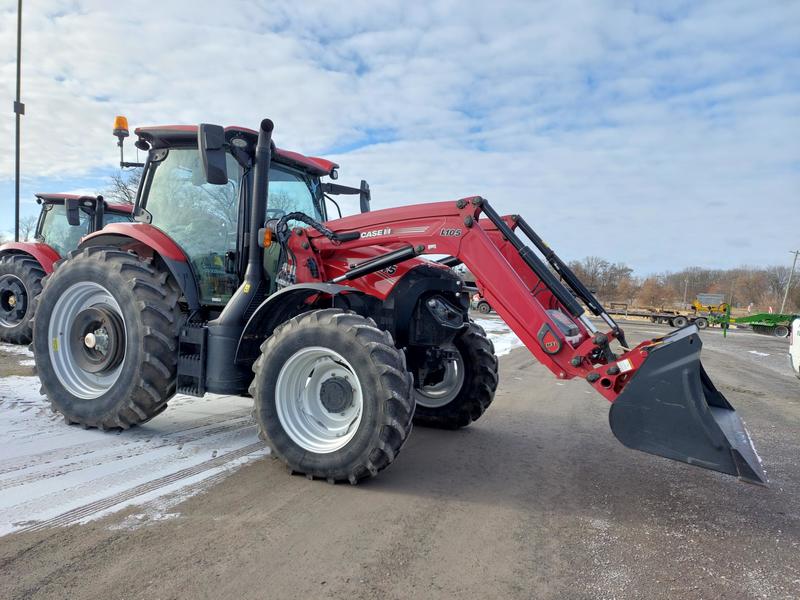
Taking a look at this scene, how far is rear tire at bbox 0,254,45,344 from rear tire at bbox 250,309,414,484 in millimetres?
7581

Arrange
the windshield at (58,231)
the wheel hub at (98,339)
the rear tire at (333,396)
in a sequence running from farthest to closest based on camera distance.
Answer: the windshield at (58,231)
the wheel hub at (98,339)
the rear tire at (333,396)

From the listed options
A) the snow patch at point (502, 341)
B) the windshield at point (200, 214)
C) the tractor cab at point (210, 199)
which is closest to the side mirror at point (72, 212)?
the tractor cab at point (210, 199)

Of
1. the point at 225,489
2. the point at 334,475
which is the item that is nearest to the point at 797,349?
the point at 334,475

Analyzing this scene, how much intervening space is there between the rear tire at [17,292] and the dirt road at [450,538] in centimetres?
765

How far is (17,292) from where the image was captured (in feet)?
31.5

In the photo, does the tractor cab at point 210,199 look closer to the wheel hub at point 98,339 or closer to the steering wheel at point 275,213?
the steering wheel at point 275,213

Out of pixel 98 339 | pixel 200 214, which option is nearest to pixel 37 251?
pixel 98 339

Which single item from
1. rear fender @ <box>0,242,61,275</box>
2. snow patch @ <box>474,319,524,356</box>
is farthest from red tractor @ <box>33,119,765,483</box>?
snow patch @ <box>474,319,524,356</box>

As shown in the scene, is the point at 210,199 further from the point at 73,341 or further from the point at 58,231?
the point at 58,231

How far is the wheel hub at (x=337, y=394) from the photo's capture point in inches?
152

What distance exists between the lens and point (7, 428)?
4461mm

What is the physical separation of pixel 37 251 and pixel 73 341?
6369 millimetres

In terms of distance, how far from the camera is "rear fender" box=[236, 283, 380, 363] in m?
4.18

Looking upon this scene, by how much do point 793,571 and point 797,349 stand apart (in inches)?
348
